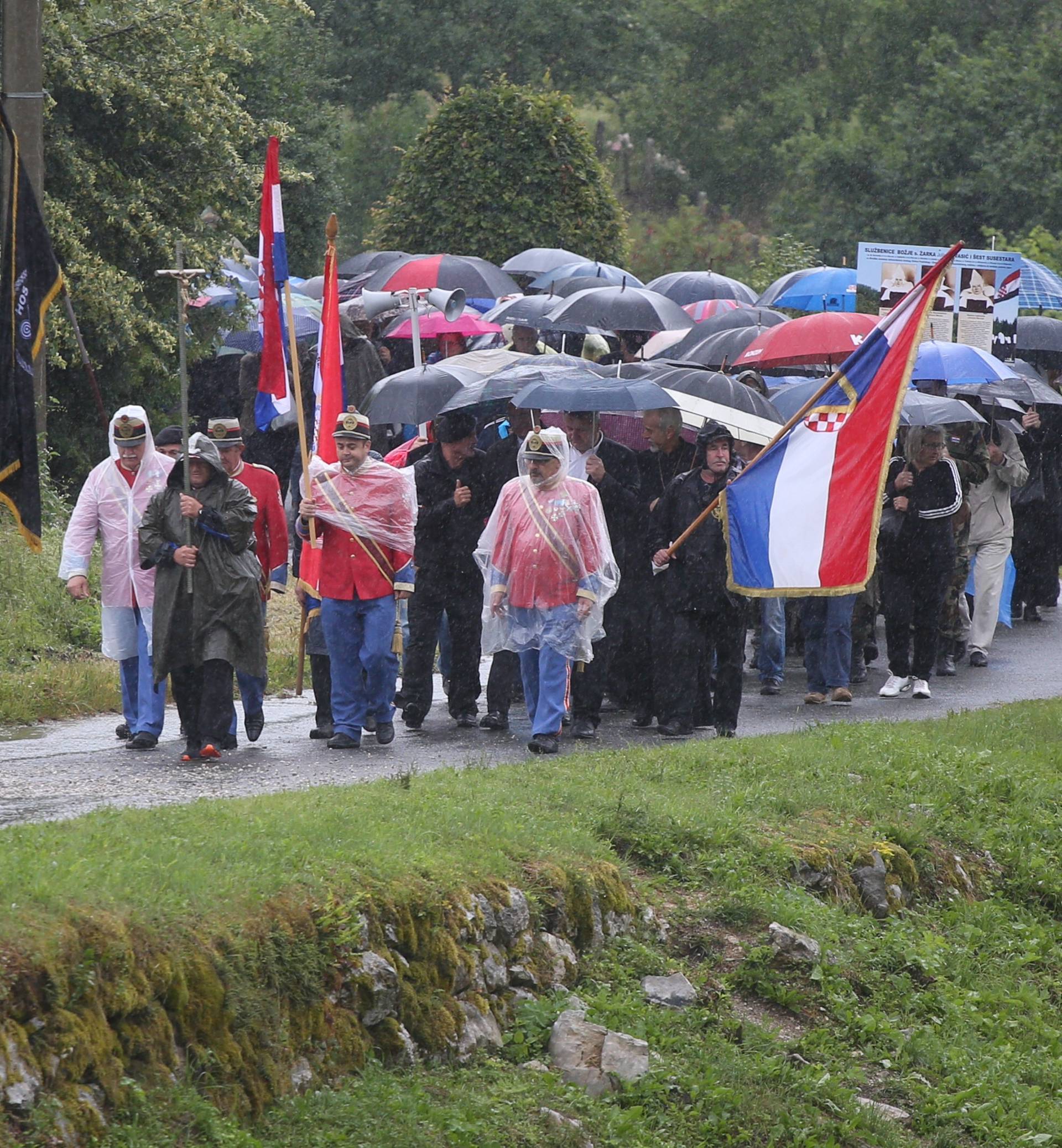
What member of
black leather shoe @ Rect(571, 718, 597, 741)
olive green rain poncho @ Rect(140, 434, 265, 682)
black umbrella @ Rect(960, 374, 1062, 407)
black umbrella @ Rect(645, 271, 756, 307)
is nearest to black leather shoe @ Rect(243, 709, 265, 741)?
olive green rain poncho @ Rect(140, 434, 265, 682)

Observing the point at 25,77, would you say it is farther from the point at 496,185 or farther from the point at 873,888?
the point at 496,185

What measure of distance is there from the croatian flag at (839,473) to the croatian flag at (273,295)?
2.87 metres

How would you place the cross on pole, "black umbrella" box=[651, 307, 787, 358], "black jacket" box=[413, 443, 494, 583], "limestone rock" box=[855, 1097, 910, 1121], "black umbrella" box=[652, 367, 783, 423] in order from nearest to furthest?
1. "limestone rock" box=[855, 1097, 910, 1121]
2. the cross on pole
3. "black jacket" box=[413, 443, 494, 583]
4. "black umbrella" box=[652, 367, 783, 423]
5. "black umbrella" box=[651, 307, 787, 358]

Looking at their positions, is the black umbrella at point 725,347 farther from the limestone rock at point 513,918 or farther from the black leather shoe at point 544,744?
the limestone rock at point 513,918

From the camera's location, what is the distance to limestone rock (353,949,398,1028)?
6.45 metres

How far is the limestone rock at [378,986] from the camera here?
6453 mm

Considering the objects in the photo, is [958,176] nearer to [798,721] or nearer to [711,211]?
[711,211]

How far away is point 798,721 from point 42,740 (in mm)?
4800

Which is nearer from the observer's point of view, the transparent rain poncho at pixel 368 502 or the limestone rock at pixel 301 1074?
the limestone rock at pixel 301 1074

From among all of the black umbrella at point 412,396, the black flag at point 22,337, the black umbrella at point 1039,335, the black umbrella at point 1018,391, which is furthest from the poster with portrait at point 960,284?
the black flag at point 22,337

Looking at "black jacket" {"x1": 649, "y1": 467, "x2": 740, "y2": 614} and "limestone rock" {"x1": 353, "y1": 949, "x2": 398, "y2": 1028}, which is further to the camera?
"black jacket" {"x1": 649, "y1": 467, "x2": 740, "y2": 614}

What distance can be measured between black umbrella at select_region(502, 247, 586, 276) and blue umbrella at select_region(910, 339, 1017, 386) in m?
8.70

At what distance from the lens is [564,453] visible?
35.7ft

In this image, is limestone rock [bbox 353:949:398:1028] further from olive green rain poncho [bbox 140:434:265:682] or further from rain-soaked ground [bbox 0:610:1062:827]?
olive green rain poncho [bbox 140:434:265:682]
